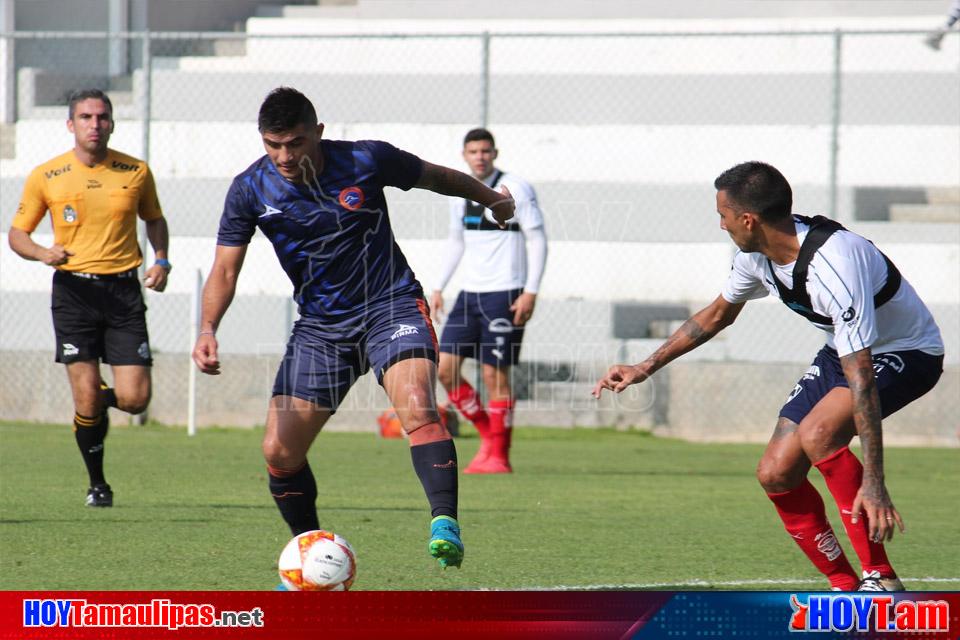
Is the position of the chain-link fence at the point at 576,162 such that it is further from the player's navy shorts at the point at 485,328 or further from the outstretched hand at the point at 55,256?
the outstretched hand at the point at 55,256

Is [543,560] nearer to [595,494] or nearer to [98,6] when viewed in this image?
[595,494]

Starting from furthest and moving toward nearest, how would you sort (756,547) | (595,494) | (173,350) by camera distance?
(173,350) → (595,494) → (756,547)

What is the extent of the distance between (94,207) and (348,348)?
11.7 ft

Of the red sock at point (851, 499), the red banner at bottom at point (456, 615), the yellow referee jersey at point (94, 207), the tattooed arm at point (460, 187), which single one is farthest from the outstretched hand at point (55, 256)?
the red sock at point (851, 499)

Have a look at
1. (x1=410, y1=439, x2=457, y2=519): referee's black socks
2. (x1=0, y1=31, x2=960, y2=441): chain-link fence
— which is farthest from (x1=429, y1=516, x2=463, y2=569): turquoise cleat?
(x1=0, y1=31, x2=960, y2=441): chain-link fence

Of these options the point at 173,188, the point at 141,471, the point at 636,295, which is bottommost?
the point at 141,471

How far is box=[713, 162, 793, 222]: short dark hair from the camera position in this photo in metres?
5.65

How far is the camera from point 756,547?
7766mm

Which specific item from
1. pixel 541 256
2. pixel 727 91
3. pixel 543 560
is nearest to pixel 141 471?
pixel 541 256

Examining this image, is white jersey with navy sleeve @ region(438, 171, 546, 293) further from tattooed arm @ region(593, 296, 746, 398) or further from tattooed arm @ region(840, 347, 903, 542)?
tattooed arm @ region(840, 347, 903, 542)

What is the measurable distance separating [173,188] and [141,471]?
6703 millimetres

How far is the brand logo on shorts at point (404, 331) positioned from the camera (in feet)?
20.4

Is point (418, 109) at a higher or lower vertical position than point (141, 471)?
higher

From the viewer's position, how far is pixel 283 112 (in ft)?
19.6
